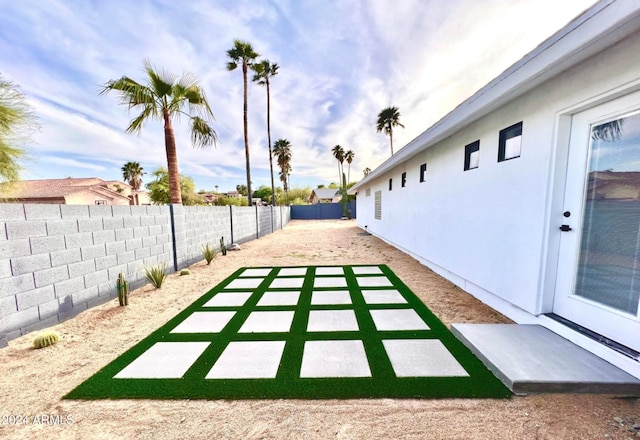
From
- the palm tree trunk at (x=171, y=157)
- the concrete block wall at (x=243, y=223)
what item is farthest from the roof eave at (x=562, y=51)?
the concrete block wall at (x=243, y=223)

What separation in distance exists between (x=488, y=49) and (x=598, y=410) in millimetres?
4992

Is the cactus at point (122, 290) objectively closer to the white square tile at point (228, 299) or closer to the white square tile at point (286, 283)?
the white square tile at point (228, 299)

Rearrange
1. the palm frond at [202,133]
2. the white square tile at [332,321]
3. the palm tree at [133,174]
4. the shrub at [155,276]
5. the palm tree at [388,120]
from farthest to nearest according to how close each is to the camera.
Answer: the palm tree at [133,174], the palm tree at [388,120], the palm frond at [202,133], the shrub at [155,276], the white square tile at [332,321]

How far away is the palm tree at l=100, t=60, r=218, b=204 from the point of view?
5.01 meters

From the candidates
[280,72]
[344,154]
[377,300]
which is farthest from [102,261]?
[344,154]

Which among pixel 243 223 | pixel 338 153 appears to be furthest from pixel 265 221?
pixel 338 153

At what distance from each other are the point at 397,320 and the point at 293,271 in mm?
2780

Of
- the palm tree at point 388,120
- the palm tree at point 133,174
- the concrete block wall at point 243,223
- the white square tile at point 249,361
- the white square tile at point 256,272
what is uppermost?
the palm tree at point 388,120

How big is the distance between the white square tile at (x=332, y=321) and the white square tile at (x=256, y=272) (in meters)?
2.21

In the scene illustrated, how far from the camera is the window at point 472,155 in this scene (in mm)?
3715

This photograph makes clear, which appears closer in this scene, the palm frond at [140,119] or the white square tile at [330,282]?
the white square tile at [330,282]

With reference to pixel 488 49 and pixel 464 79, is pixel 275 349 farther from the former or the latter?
pixel 464 79

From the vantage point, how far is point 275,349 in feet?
7.70

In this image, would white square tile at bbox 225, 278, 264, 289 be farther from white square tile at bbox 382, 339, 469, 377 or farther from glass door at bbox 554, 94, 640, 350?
glass door at bbox 554, 94, 640, 350
